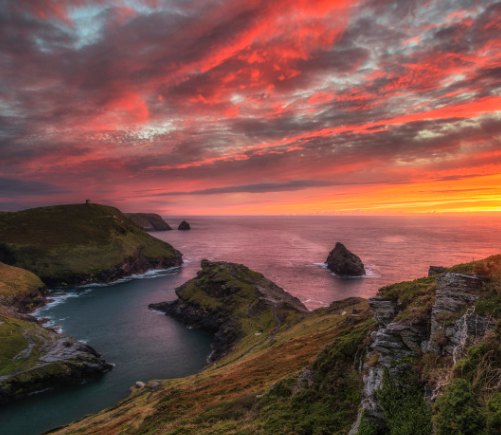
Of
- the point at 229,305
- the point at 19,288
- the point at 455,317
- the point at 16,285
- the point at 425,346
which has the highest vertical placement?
the point at 455,317

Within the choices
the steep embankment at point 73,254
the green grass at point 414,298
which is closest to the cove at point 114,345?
the steep embankment at point 73,254

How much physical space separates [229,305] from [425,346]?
3434 inches

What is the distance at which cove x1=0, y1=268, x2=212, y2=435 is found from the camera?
5586 cm

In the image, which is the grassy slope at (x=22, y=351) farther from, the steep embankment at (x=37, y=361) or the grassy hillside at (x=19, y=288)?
the grassy hillside at (x=19, y=288)

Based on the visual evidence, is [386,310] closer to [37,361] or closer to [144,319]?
[37,361]

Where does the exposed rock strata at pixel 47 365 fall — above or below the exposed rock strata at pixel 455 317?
below

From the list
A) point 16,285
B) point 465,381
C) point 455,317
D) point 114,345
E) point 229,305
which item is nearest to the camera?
point 465,381

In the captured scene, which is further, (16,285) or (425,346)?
(16,285)

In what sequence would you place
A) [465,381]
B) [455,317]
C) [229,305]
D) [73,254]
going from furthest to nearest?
[73,254]
[229,305]
[455,317]
[465,381]

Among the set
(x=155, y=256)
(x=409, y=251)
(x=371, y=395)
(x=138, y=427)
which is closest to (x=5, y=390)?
(x=138, y=427)

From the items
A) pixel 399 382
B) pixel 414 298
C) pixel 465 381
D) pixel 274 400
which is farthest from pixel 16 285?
pixel 465 381

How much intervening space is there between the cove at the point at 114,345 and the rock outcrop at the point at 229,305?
4630 millimetres

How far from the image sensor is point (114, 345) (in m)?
84.4

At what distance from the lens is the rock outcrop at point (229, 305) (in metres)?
82.0
